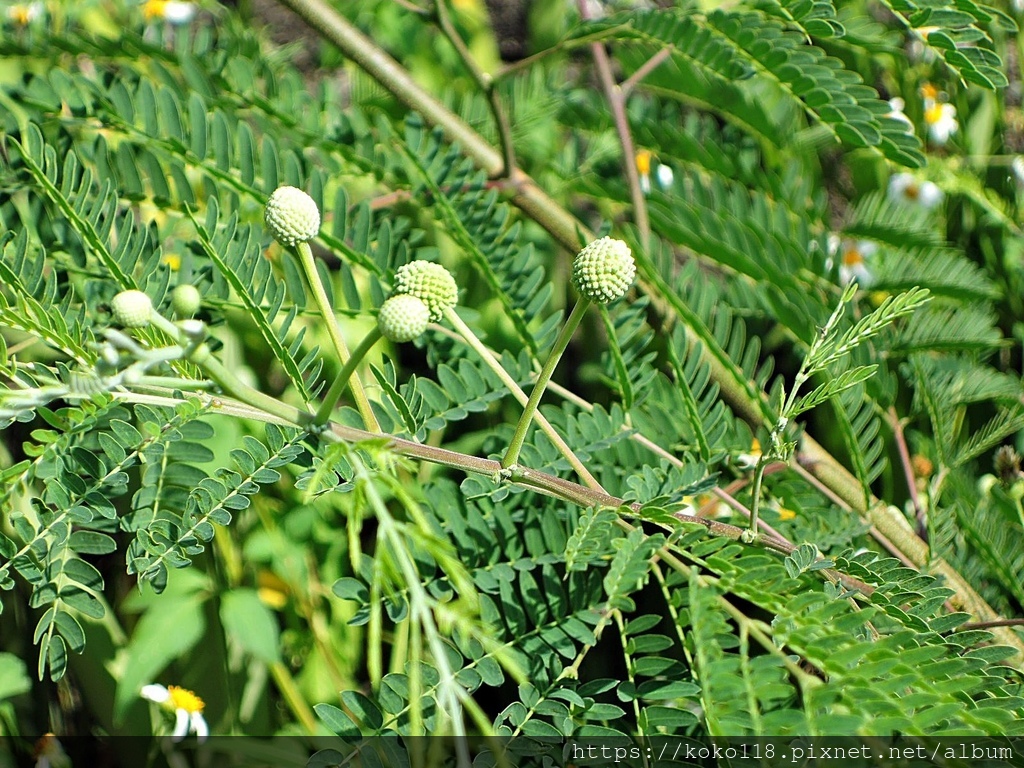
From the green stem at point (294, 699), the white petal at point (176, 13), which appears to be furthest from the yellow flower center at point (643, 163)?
the green stem at point (294, 699)

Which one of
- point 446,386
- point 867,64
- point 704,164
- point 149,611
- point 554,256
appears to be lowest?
point 149,611

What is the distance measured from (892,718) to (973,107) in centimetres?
179

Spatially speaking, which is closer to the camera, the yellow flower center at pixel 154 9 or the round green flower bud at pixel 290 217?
the round green flower bud at pixel 290 217

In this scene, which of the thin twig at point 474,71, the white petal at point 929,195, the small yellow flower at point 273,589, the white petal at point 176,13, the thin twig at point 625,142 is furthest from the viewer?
the white petal at point 176,13

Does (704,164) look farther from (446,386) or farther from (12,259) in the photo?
(12,259)

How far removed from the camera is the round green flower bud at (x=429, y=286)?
1.97 ft

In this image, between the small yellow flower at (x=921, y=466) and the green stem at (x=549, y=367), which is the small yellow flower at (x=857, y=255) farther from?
the green stem at (x=549, y=367)

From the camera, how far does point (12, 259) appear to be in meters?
0.83

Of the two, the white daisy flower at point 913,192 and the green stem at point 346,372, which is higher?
the green stem at point 346,372

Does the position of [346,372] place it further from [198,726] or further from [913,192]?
[913,192]

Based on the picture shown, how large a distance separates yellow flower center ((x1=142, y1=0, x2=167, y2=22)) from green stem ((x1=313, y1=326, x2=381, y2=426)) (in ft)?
5.19

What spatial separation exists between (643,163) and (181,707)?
1314 mm

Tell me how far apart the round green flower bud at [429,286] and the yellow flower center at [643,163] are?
1.20 m

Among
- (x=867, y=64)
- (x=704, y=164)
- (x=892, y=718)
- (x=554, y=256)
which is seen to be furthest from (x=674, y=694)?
(x=867, y=64)
